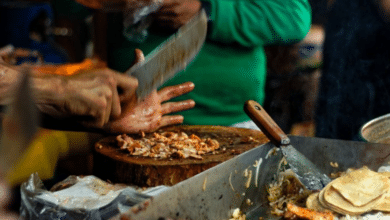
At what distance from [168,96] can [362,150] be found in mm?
1010

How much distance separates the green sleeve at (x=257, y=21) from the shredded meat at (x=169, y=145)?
62 cm

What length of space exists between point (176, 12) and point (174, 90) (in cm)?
41

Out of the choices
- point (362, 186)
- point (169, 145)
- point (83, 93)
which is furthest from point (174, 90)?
point (362, 186)

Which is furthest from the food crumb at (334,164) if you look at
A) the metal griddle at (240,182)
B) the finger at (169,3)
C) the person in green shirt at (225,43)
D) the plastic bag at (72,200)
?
the finger at (169,3)

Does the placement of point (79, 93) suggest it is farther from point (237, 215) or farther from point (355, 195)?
point (355, 195)

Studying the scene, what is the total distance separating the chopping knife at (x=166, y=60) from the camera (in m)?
1.63

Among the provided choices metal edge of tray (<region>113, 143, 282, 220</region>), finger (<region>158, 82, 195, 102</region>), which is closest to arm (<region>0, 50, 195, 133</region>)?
finger (<region>158, 82, 195, 102</region>)

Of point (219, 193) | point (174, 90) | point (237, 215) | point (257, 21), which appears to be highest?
point (257, 21)

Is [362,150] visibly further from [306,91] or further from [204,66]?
[306,91]

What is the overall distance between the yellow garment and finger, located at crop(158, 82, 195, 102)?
0.61 meters

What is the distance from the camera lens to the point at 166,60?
1663 millimetres

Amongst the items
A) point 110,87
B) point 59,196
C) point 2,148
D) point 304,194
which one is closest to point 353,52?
point 304,194

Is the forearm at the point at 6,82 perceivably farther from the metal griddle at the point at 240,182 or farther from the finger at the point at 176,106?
the finger at the point at 176,106

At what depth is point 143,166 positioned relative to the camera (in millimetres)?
1500
